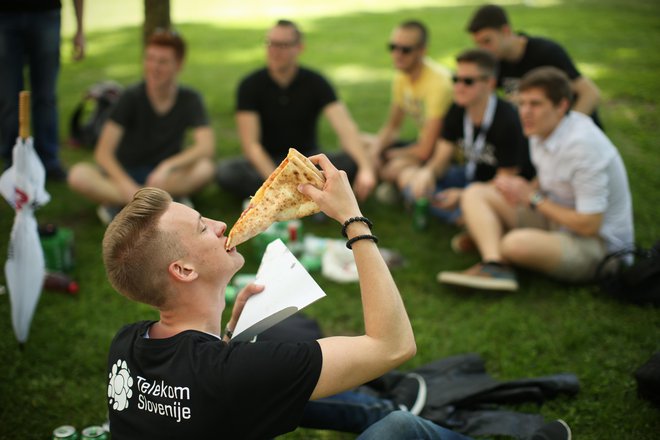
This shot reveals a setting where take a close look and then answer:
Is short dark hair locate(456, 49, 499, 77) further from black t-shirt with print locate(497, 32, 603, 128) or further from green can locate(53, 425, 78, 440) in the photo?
green can locate(53, 425, 78, 440)

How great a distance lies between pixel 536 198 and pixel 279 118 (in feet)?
9.48

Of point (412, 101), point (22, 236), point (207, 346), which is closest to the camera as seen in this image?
point (207, 346)

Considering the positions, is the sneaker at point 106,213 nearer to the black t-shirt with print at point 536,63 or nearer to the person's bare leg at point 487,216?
the person's bare leg at point 487,216

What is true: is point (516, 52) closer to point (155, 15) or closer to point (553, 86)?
point (553, 86)

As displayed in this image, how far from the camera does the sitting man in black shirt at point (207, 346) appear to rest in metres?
2.10

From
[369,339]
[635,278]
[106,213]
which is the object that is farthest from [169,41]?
[369,339]

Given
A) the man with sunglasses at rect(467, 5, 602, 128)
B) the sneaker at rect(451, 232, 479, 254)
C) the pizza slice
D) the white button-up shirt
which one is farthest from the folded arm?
the man with sunglasses at rect(467, 5, 602, 128)

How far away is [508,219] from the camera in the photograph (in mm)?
5359

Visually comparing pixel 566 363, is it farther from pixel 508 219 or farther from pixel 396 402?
pixel 508 219

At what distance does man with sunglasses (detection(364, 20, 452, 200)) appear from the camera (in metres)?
6.47

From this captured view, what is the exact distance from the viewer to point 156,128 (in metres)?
6.56

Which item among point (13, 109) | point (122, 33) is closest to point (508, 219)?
point (13, 109)

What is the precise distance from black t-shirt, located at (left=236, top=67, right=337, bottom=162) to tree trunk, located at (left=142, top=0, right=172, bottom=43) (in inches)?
60.0

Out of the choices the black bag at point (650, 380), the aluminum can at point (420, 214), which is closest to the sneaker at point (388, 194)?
the aluminum can at point (420, 214)
